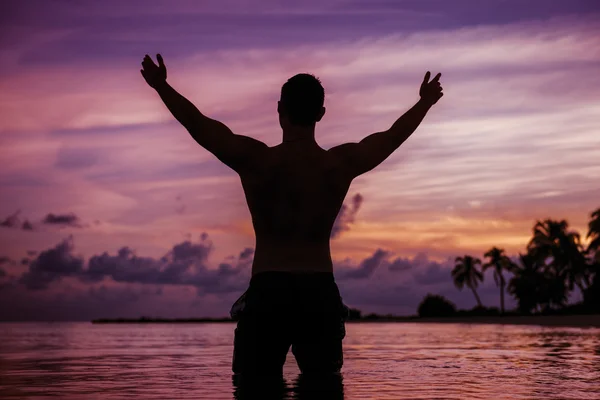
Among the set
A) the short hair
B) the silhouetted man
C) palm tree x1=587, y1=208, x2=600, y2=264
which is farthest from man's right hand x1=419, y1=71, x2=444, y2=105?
palm tree x1=587, y1=208, x2=600, y2=264

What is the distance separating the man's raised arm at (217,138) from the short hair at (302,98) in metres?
0.24

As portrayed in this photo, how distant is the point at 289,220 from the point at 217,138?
492 millimetres

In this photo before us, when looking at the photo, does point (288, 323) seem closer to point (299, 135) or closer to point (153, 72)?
point (299, 135)

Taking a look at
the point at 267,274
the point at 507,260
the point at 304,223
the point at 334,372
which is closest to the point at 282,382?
the point at 334,372

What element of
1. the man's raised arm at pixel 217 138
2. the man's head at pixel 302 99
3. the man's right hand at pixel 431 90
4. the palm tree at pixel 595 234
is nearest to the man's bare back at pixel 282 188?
the man's raised arm at pixel 217 138

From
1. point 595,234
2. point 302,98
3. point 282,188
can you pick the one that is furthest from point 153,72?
point 595,234

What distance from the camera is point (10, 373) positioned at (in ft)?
29.2

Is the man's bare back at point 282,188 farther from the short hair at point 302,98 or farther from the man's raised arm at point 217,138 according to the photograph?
the short hair at point 302,98

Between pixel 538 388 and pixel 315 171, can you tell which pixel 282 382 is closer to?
pixel 315 171

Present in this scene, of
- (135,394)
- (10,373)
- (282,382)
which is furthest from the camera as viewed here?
(10,373)

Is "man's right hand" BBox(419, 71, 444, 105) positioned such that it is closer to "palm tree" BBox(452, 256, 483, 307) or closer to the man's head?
the man's head

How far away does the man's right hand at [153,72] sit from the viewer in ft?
11.7

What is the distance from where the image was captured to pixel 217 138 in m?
3.42

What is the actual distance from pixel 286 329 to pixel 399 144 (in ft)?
3.55
